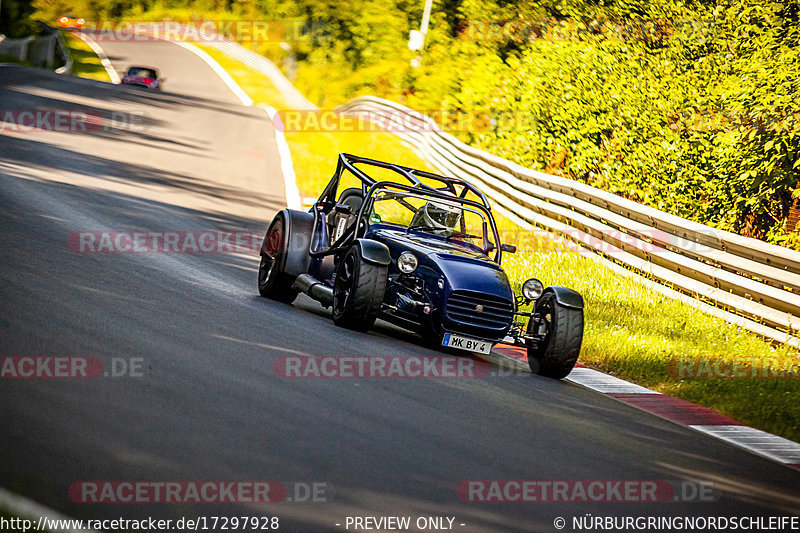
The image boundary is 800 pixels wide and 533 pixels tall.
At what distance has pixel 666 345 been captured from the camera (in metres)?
10.7

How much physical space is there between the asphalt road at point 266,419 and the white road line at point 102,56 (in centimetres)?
3964

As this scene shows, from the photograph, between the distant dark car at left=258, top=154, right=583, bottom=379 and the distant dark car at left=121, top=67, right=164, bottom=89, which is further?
the distant dark car at left=121, top=67, right=164, bottom=89

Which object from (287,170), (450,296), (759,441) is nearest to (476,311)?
(450,296)

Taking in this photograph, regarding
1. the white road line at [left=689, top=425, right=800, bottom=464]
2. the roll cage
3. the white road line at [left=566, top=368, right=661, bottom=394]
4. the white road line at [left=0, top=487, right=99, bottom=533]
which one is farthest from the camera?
the roll cage

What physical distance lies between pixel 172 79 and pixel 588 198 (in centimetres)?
3939

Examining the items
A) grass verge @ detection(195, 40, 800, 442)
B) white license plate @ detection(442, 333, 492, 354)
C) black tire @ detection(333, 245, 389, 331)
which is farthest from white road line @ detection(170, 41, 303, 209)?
white license plate @ detection(442, 333, 492, 354)

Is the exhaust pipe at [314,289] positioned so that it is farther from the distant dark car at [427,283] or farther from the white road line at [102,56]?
the white road line at [102,56]

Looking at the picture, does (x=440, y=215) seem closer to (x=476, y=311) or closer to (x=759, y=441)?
(x=476, y=311)

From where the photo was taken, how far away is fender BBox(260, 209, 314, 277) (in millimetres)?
10859

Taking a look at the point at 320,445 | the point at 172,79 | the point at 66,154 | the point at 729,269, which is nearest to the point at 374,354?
the point at 320,445

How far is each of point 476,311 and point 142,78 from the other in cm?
3859

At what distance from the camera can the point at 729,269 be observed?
11945 mm

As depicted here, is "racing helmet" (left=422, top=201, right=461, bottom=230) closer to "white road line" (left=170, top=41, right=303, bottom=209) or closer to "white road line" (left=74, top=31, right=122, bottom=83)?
"white road line" (left=170, top=41, right=303, bottom=209)

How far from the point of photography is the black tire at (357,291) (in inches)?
363
